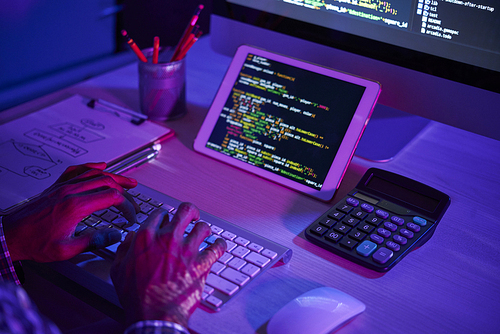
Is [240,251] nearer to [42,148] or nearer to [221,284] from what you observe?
[221,284]

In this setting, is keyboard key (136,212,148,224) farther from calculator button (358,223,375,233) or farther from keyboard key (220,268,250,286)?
calculator button (358,223,375,233)

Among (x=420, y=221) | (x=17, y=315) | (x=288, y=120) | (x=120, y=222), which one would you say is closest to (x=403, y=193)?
(x=420, y=221)

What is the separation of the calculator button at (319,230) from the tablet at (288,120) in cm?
9

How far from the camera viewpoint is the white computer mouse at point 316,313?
43 cm

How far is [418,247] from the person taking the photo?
582 mm

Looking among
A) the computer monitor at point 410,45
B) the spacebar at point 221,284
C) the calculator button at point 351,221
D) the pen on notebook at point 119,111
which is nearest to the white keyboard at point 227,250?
the spacebar at point 221,284

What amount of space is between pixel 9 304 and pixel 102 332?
302 millimetres

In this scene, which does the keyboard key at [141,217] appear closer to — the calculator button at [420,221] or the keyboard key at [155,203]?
the keyboard key at [155,203]

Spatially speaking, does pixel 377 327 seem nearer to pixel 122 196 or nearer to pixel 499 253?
pixel 499 253

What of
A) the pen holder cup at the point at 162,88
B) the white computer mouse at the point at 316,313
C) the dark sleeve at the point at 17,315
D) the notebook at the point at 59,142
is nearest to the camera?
the dark sleeve at the point at 17,315

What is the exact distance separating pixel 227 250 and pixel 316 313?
14 centimetres

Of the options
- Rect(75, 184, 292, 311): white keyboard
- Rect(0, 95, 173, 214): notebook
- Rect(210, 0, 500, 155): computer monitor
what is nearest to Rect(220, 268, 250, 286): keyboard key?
Rect(75, 184, 292, 311): white keyboard

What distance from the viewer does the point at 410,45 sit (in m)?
0.67

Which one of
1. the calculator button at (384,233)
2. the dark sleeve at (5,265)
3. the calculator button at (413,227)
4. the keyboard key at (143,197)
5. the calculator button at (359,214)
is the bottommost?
the dark sleeve at (5,265)
